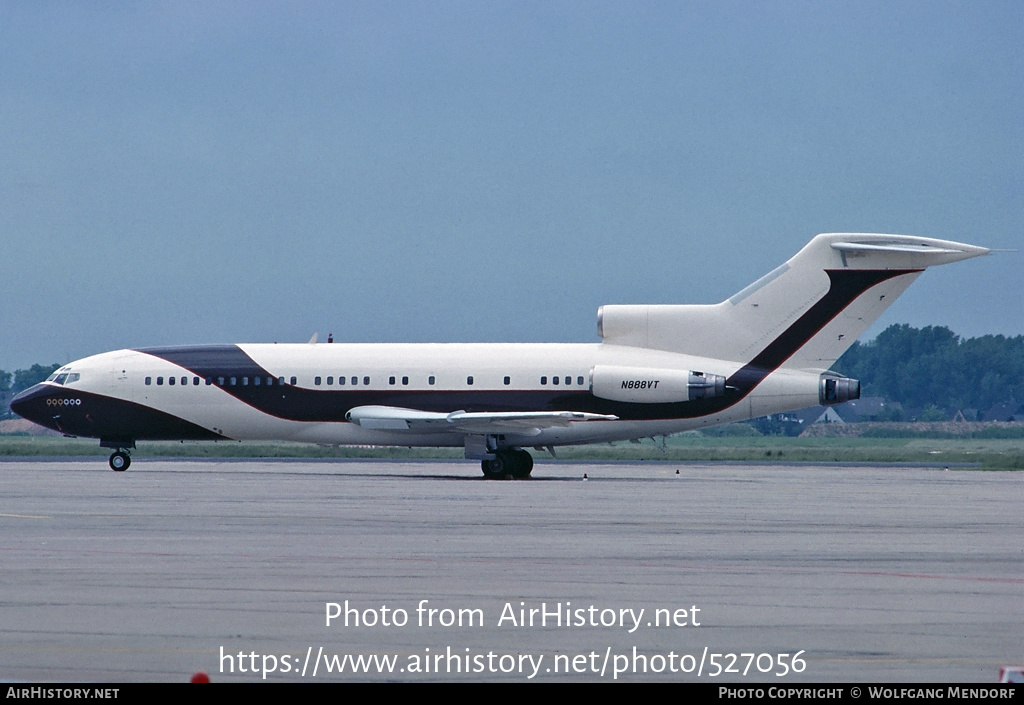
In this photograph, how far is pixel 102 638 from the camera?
9.35 metres

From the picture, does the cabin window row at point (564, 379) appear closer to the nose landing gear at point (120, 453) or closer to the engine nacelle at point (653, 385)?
the engine nacelle at point (653, 385)

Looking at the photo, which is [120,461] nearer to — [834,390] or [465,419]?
[465,419]

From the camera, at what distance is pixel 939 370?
560ft

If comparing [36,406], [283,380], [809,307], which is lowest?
[36,406]

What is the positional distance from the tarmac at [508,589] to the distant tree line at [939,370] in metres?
137

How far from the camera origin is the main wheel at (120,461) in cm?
3906

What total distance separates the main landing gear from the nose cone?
46.2 ft

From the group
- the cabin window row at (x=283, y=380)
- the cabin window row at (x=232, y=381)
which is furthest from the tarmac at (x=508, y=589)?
the cabin window row at (x=232, y=381)

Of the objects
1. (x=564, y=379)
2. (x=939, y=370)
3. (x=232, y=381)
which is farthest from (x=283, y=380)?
(x=939, y=370)

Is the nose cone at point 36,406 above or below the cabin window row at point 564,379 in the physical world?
below

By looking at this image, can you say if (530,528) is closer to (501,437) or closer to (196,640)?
(196,640)

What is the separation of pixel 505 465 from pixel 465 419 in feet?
5.43

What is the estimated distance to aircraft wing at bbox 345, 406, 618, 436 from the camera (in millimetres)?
34500
